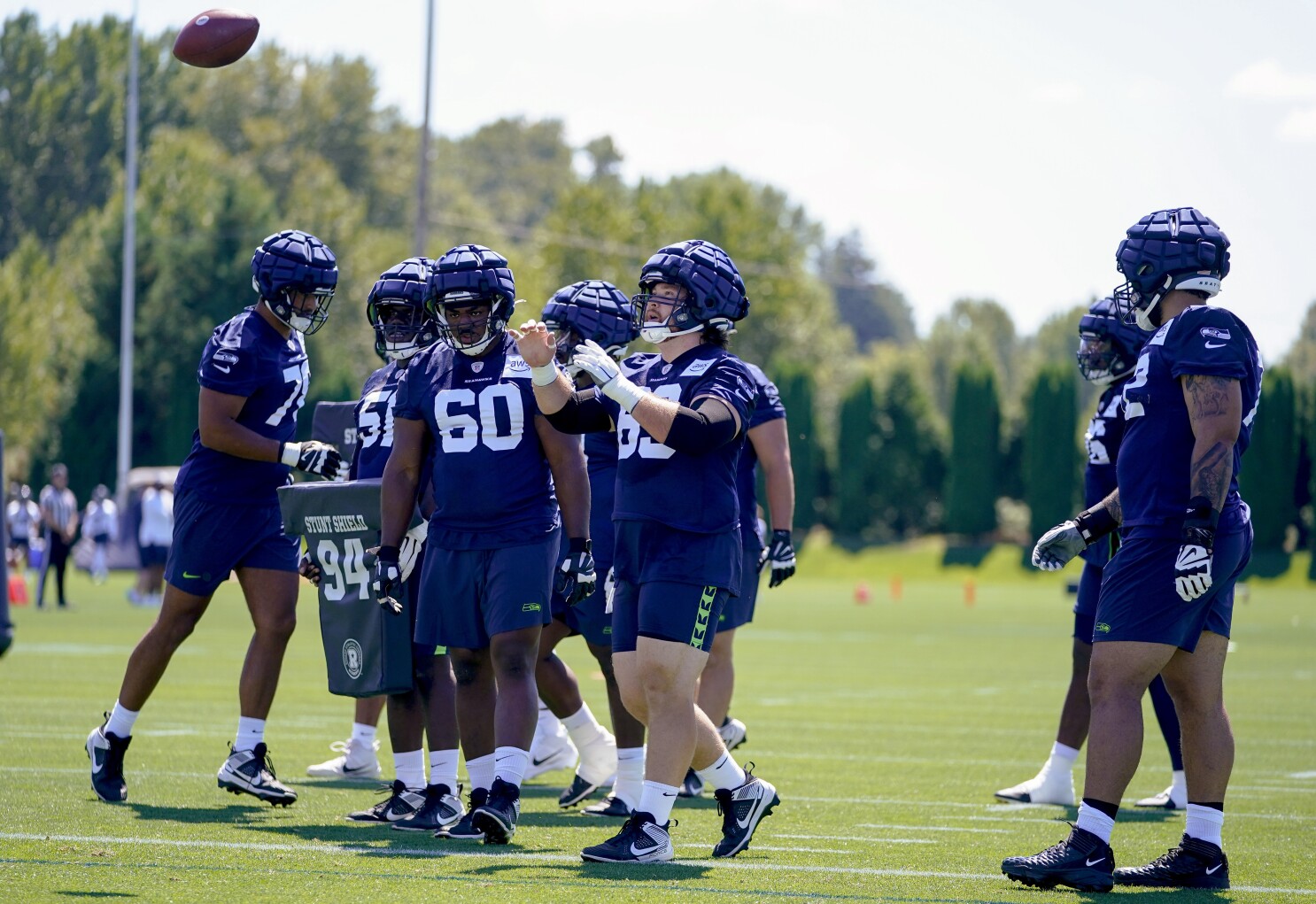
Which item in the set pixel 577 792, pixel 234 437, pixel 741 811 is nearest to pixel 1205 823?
pixel 741 811

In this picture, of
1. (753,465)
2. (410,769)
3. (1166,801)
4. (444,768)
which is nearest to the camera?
(444,768)

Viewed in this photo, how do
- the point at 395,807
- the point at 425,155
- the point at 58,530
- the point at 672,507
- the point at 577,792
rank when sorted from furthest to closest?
the point at 425,155 → the point at 58,530 → the point at 577,792 → the point at 395,807 → the point at 672,507

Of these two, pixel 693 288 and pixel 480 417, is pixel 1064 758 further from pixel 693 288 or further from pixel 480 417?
pixel 480 417

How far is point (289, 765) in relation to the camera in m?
8.84

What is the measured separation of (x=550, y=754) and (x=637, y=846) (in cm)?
282

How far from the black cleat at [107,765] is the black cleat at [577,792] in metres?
1.85

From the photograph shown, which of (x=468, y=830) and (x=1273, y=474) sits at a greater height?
(x=1273, y=474)

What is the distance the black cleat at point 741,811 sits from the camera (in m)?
6.25

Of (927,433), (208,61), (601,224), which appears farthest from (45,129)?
(208,61)

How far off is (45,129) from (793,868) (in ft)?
174

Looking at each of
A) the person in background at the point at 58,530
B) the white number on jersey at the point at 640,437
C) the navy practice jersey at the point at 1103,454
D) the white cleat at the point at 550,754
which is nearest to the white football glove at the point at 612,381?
the white number on jersey at the point at 640,437

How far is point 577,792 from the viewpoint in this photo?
7918 millimetres

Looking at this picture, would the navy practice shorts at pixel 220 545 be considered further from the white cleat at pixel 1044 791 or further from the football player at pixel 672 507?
the white cleat at pixel 1044 791

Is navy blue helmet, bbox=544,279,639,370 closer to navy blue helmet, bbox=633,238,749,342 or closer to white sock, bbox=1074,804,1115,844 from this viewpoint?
navy blue helmet, bbox=633,238,749,342
